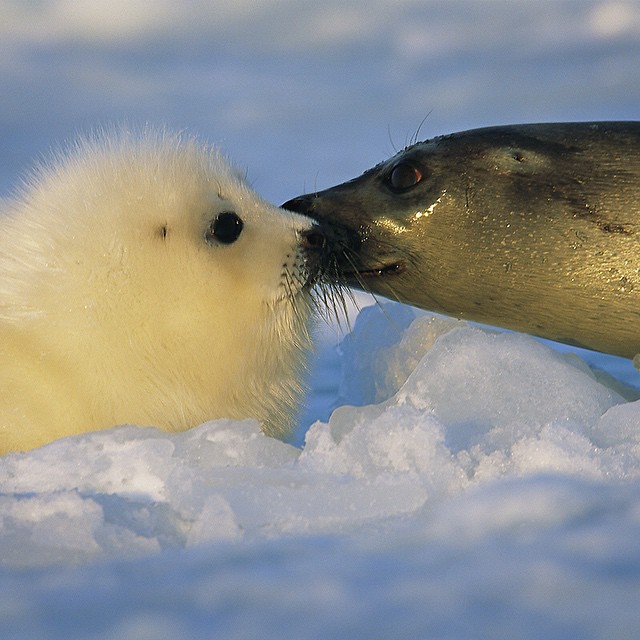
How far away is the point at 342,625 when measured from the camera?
5.22ft

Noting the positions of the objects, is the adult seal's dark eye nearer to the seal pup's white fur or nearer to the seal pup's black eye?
the seal pup's white fur

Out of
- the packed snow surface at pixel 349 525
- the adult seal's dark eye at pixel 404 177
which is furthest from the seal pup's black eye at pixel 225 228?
the adult seal's dark eye at pixel 404 177

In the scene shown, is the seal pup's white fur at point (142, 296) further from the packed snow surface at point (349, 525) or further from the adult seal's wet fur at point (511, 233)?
the adult seal's wet fur at point (511, 233)

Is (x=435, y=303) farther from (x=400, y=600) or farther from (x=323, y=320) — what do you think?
(x=400, y=600)

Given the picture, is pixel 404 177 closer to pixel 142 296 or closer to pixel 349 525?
pixel 142 296

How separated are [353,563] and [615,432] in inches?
A: 39.2

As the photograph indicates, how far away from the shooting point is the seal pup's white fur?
113 inches

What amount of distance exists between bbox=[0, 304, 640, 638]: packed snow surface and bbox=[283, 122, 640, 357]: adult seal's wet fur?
0.73 meters

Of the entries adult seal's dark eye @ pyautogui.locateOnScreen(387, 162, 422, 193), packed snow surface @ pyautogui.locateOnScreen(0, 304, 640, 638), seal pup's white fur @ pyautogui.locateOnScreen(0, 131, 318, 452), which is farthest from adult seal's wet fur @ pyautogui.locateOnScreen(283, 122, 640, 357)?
packed snow surface @ pyautogui.locateOnScreen(0, 304, 640, 638)

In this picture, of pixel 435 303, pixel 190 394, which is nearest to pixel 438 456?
pixel 190 394

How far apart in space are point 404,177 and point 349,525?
77.8 inches

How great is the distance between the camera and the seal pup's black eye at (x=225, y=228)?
310cm

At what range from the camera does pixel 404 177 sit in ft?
12.5

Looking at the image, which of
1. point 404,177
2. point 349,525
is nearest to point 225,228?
point 404,177
